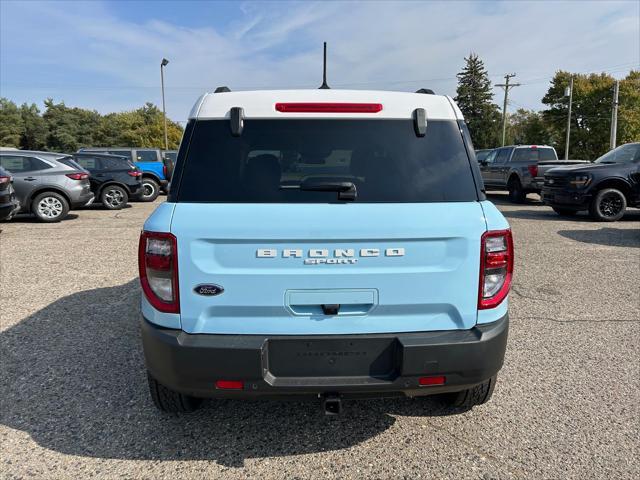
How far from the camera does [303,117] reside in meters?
2.46

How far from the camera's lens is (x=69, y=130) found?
7706cm

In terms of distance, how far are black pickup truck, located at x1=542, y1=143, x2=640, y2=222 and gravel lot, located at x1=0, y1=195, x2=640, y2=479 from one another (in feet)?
22.1

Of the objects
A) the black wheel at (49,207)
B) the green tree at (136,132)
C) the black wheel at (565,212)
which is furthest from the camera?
the green tree at (136,132)

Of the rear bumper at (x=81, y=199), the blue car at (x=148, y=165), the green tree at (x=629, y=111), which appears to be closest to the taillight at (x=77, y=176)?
the rear bumper at (x=81, y=199)

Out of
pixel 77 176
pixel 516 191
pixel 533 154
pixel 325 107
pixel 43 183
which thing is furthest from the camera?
pixel 533 154

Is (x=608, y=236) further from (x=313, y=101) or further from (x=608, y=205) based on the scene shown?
(x=313, y=101)

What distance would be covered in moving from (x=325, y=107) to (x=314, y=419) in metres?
1.92

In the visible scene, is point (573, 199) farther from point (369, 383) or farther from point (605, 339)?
point (369, 383)

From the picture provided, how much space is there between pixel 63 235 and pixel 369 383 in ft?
30.3

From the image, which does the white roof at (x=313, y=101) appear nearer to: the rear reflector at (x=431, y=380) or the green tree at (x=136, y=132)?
the rear reflector at (x=431, y=380)

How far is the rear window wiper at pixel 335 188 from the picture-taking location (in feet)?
7.57

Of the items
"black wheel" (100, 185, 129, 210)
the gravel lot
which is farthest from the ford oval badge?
"black wheel" (100, 185, 129, 210)

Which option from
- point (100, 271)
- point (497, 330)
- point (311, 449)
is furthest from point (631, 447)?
point (100, 271)

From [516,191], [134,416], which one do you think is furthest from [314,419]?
[516,191]
